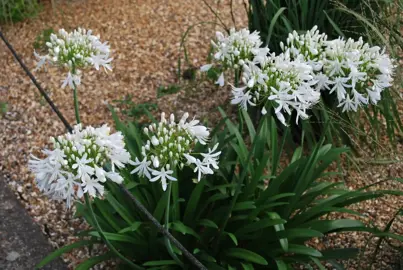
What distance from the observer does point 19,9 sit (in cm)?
437

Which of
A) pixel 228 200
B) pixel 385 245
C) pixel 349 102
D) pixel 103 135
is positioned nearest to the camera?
pixel 103 135

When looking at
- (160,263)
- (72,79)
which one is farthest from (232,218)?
(72,79)

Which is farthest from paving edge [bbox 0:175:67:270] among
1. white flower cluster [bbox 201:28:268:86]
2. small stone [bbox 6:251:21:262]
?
white flower cluster [bbox 201:28:268:86]

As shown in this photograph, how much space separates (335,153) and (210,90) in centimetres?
142

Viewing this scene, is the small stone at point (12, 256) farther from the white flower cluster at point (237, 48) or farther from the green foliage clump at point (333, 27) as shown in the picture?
the green foliage clump at point (333, 27)

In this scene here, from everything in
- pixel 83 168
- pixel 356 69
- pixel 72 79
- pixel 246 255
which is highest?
pixel 72 79

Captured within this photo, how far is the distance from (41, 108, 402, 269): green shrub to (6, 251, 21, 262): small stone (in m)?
0.42

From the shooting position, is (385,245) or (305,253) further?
(385,245)

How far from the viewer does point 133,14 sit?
455 cm

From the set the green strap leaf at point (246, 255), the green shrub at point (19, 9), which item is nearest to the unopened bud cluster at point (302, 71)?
the green strap leaf at point (246, 255)

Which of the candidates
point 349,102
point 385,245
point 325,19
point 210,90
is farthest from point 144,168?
point 210,90

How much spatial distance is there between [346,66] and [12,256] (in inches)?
70.6

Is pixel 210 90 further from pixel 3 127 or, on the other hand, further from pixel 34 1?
pixel 34 1

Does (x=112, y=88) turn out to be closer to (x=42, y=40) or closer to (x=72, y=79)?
(x=42, y=40)
